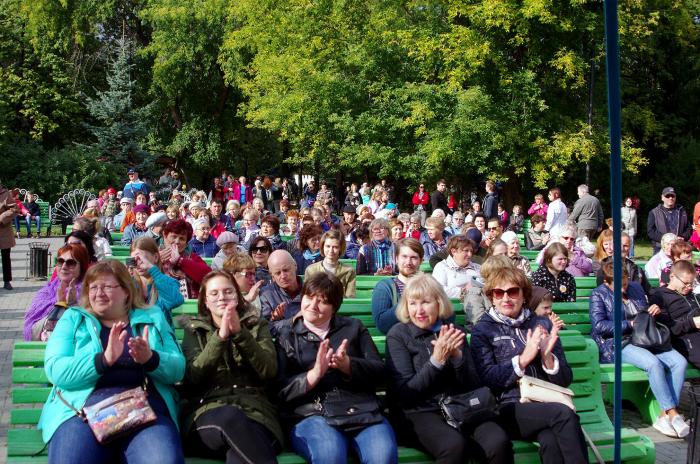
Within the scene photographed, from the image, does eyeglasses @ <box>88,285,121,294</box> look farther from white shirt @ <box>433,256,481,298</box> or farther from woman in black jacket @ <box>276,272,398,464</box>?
white shirt @ <box>433,256,481,298</box>

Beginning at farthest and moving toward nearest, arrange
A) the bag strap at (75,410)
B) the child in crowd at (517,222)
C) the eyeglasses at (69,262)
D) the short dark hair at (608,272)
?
the child in crowd at (517,222) → the short dark hair at (608,272) → the eyeglasses at (69,262) → the bag strap at (75,410)

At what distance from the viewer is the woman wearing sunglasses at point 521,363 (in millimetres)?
4977

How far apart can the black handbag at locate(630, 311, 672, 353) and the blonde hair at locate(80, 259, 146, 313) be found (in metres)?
4.22

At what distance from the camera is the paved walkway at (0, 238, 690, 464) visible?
21.2 ft

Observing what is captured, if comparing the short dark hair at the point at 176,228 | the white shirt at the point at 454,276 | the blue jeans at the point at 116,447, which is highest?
the short dark hair at the point at 176,228

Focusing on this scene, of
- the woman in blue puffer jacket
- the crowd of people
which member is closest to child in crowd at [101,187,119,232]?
the crowd of people

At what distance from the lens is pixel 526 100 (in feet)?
85.4

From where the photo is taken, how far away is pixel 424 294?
533 cm

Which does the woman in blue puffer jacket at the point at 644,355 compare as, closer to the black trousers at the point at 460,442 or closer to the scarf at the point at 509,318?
the scarf at the point at 509,318

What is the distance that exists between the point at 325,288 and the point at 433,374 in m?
0.80

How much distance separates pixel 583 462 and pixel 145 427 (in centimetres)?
242

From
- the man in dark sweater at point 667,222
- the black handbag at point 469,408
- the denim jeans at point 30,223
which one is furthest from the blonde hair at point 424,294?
the denim jeans at point 30,223

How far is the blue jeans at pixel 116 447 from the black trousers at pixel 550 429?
6.59ft

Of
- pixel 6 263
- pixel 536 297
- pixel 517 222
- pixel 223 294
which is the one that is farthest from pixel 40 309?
pixel 517 222
